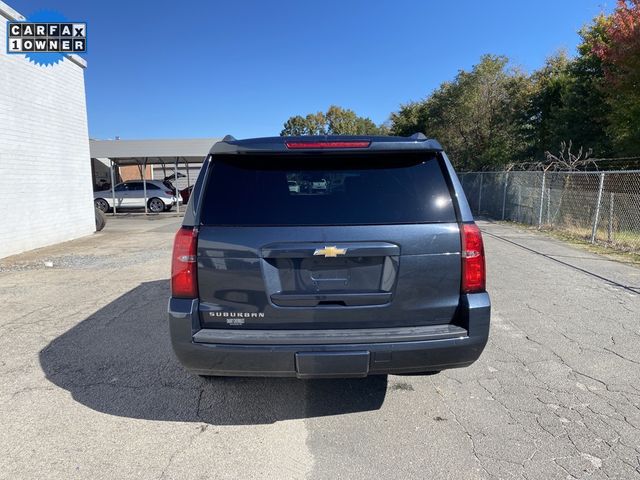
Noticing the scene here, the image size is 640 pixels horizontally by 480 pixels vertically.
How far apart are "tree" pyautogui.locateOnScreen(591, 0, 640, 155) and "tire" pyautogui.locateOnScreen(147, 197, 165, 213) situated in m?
20.5

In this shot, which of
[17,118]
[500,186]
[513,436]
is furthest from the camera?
[500,186]

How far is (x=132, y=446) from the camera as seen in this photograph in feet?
9.16

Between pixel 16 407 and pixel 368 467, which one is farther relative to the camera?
pixel 16 407

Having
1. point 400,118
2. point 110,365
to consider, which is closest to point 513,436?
point 110,365

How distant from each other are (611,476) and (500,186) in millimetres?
17520

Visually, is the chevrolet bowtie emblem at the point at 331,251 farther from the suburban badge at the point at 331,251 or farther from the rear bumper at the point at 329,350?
the rear bumper at the point at 329,350

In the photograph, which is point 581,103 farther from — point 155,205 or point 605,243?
point 155,205

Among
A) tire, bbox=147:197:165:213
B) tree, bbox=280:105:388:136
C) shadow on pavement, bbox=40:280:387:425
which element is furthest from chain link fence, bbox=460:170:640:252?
tree, bbox=280:105:388:136

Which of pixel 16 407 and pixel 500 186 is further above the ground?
pixel 500 186

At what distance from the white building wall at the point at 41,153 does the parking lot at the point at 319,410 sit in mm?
5605

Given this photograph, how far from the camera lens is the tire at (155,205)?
2350cm

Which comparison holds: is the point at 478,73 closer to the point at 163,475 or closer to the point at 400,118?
the point at 400,118

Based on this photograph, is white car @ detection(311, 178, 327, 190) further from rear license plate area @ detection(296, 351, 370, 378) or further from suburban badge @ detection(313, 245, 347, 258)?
rear license plate area @ detection(296, 351, 370, 378)

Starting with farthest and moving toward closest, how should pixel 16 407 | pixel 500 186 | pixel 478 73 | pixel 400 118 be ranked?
pixel 400 118
pixel 478 73
pixel 500 186
pixel 16 407
